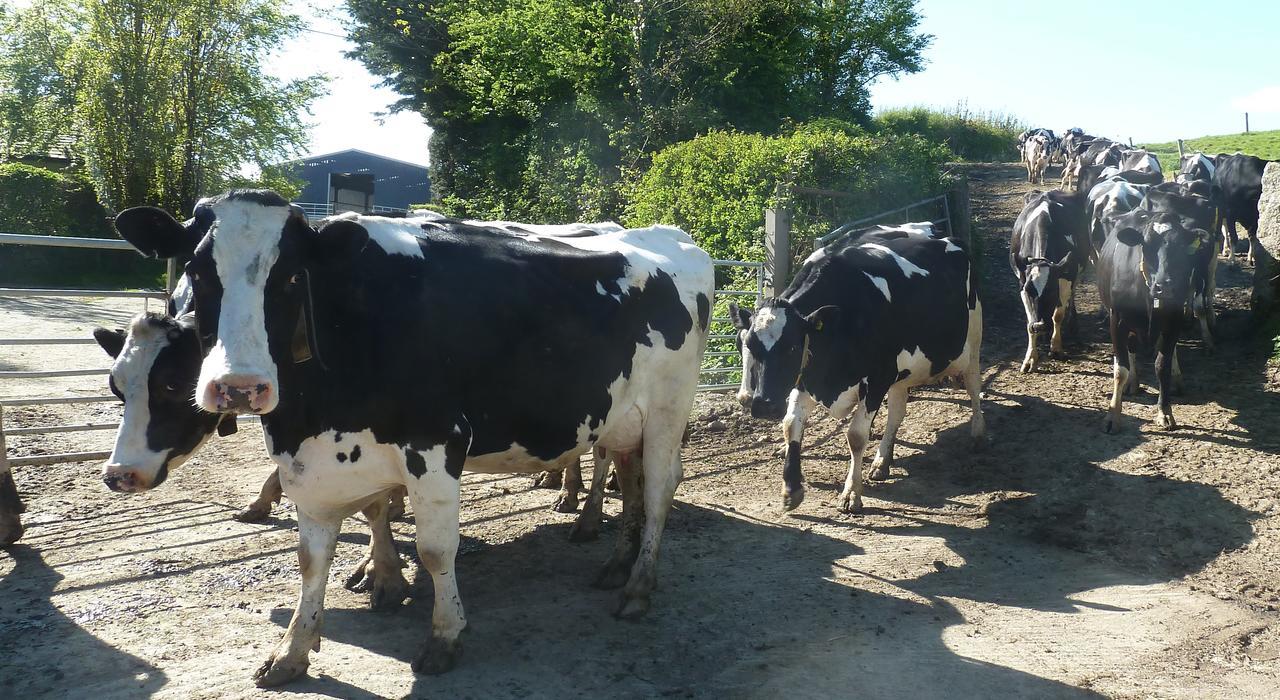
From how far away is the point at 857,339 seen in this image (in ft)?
24.4

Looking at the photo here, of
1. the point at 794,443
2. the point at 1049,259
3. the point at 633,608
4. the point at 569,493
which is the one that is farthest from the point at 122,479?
the point at 1049,259

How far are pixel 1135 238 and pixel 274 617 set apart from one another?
27.3 feet

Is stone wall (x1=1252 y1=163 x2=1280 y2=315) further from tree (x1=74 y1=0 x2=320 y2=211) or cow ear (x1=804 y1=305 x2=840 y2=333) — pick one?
tree (x1=74 y1=0 x2=320 y2=211)

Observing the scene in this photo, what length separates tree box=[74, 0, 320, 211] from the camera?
27312 mm

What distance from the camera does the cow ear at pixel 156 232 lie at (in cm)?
376

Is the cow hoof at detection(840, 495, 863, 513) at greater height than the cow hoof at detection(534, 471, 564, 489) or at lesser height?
lesser

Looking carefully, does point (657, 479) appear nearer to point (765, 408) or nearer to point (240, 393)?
point (765, 408)

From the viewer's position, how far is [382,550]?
5.06 meters

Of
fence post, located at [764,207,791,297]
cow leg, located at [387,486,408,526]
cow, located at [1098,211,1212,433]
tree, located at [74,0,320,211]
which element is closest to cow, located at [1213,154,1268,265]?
cow, located at [1098,211,1212,433]

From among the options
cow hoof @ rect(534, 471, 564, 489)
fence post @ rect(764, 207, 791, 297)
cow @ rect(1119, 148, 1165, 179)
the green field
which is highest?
the green field

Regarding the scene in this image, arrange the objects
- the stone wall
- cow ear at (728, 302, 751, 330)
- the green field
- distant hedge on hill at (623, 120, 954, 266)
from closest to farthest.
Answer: cow ear at (728, 302, 751, 330) → the stone wall → distant hedge on hill at (623, 120, 954, 266) → the green field

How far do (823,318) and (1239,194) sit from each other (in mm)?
11825

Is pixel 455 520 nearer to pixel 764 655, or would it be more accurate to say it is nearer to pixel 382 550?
pixel 382 550

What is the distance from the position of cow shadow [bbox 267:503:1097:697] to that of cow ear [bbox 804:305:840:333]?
1800 millimetres
